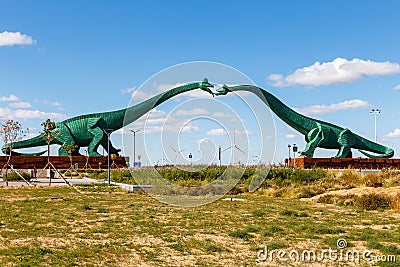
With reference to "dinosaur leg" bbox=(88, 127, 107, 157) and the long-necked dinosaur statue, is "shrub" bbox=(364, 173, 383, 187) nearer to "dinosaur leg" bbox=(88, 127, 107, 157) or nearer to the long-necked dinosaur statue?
the long-necked dinosaur statue

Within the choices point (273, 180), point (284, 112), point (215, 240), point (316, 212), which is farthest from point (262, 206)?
point (284, 112)

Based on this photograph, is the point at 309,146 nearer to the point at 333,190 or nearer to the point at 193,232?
the point at 333,190

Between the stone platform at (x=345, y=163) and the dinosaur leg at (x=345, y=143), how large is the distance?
1.96 meters

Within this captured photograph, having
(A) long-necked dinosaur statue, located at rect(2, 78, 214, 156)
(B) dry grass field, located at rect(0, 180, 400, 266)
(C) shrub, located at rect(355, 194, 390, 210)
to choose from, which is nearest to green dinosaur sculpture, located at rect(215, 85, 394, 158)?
(A) long-necked dinosaur statue, located at rect(2, 78, 214, 156)

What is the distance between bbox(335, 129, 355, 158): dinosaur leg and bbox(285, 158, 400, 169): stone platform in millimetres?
1955

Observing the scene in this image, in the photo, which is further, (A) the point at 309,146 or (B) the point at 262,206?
(A) the point at 309,146

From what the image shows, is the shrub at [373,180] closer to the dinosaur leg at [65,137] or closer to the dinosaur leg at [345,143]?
the dinosaur leg at [345,143]

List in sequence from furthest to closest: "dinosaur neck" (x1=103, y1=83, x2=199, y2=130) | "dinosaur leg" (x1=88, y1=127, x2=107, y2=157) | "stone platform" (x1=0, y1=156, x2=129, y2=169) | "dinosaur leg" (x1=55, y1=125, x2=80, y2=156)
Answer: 1. "dinosaur leg" (x1=55, y1=125, x2=80, y2=156)
2. "dinosaur leg" (x1=88, y1=127, x2=107, y2=157)
3. "stone platform" (x1=0, y1=156, x2=129, y2=169)
4. "dinosaur neck" (x1=103, y1=83, x2=199, y2=130)

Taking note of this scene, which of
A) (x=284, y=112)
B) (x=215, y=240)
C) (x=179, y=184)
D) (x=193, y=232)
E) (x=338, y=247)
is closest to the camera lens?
(x=338, y=247)

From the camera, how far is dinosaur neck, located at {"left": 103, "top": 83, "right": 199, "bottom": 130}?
4700cm

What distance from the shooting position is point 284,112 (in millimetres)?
49531

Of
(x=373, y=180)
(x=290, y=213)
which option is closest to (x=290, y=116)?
(x=373, y=180)

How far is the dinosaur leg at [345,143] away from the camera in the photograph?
50.4m

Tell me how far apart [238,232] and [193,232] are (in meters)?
0.97
